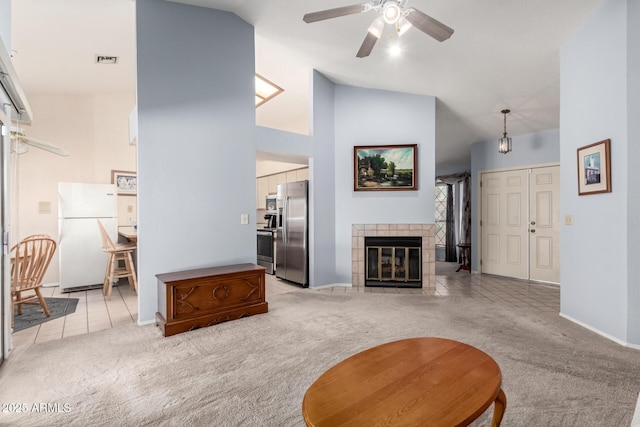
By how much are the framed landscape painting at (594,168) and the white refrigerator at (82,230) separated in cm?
608

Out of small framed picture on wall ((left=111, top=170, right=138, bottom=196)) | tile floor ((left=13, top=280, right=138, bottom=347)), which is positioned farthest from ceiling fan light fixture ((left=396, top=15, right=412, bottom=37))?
small framed picture on wall ((left=111, top=170, right=138, bottom=196))

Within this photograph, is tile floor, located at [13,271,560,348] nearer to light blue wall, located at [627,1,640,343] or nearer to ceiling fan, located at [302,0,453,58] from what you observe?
light blue wall, located at [627,1,640,343]

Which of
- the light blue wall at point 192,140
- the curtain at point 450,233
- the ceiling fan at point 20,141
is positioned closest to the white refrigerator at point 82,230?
the ceiling fan at point 20,141

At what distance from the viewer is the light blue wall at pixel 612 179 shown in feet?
8.75

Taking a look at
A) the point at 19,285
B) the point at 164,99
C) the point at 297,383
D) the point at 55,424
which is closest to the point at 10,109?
the point at 164,99

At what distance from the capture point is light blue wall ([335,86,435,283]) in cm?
484

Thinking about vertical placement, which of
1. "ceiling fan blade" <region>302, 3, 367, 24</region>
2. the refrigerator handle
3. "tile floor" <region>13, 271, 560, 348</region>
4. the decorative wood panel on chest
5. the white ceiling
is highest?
the white ceiling

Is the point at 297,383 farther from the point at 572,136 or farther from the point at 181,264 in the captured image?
the point at 572,136

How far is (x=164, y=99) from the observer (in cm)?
329

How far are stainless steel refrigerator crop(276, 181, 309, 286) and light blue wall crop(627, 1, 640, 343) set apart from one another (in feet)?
11.5

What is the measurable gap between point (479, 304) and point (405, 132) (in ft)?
8.56

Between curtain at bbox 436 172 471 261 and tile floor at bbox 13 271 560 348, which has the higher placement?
curtain at bbox 436 172 471 261

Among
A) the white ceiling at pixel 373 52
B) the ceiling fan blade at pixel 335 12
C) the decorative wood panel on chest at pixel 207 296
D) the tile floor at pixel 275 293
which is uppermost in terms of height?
the white ceiling at pixel 373 52

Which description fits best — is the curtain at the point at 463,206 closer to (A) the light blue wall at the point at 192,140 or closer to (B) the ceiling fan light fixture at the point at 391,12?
(A) the light blue wall at the point at 192,140
